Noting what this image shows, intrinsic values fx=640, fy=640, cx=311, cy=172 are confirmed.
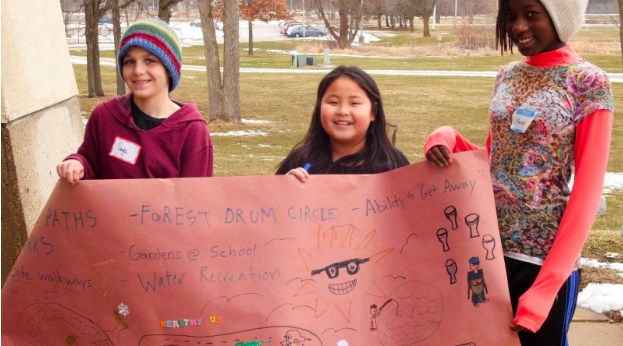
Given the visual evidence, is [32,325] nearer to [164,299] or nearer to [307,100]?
[164,299]

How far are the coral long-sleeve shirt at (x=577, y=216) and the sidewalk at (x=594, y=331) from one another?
1.61m

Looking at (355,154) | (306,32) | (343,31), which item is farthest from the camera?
(306,32)

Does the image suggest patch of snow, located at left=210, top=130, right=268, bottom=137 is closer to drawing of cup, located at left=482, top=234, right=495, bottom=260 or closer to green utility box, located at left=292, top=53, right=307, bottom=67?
drawing of cup, located at left=482, top=234, right=495, bottom=260

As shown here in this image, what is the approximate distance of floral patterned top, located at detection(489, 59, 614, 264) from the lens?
2018 mm

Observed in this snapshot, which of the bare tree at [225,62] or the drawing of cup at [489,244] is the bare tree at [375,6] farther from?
the drawing of cup at [489,244]

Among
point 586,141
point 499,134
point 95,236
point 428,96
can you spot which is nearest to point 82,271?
point 95,236

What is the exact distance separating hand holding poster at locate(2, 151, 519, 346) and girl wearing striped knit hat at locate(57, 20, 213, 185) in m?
0.26

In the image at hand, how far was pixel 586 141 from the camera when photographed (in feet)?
6.40

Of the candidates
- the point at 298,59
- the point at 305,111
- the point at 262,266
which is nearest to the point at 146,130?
the point at 262,266

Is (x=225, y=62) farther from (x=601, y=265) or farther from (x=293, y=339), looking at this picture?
(x=293, y=339)

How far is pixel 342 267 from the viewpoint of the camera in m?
2.26

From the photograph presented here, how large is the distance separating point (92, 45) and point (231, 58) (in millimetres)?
5379

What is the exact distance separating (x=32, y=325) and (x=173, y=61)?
1.14 meters

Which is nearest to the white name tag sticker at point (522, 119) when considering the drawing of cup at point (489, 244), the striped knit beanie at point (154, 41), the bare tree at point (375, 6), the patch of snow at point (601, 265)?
the drawing of cup at point (489, 244)
